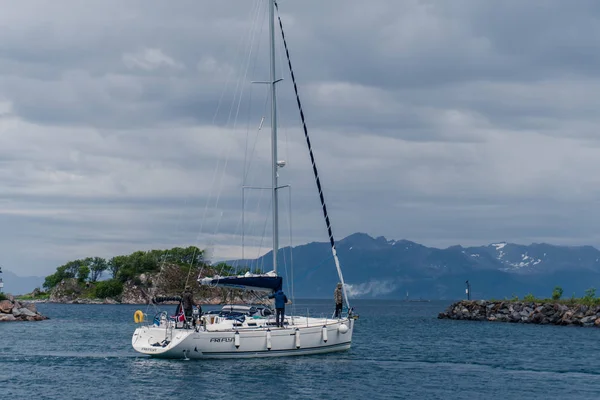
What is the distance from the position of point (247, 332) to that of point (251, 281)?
3839mm

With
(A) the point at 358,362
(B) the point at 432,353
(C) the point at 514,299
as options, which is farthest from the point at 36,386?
(C) the point at 514,299

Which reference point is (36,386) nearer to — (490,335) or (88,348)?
(88,348)

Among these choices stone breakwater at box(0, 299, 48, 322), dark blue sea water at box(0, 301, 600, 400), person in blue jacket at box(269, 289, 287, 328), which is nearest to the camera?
dark blue sea water at box(0, 301, 600, 400)

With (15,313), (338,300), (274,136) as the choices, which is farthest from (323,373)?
(15,313)

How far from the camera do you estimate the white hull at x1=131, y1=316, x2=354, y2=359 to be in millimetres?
46531

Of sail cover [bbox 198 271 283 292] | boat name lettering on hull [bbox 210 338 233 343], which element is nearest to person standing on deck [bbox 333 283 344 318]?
sail cover [bbox 198 271 283 292]

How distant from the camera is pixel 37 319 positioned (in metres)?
113

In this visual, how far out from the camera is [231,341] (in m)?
46.8

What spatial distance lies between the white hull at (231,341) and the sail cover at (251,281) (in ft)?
9.23

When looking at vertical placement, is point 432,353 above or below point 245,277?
below

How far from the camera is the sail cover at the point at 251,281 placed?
163 ft

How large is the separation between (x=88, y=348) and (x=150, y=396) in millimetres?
25025

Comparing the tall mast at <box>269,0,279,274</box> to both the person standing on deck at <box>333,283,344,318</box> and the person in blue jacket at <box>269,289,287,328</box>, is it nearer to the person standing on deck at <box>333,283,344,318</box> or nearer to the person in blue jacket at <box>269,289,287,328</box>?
the person in blue jacket at <box>269,289,287,328</box>

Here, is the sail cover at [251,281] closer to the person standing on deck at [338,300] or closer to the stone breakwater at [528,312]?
the person standing on deck at [338,300]
